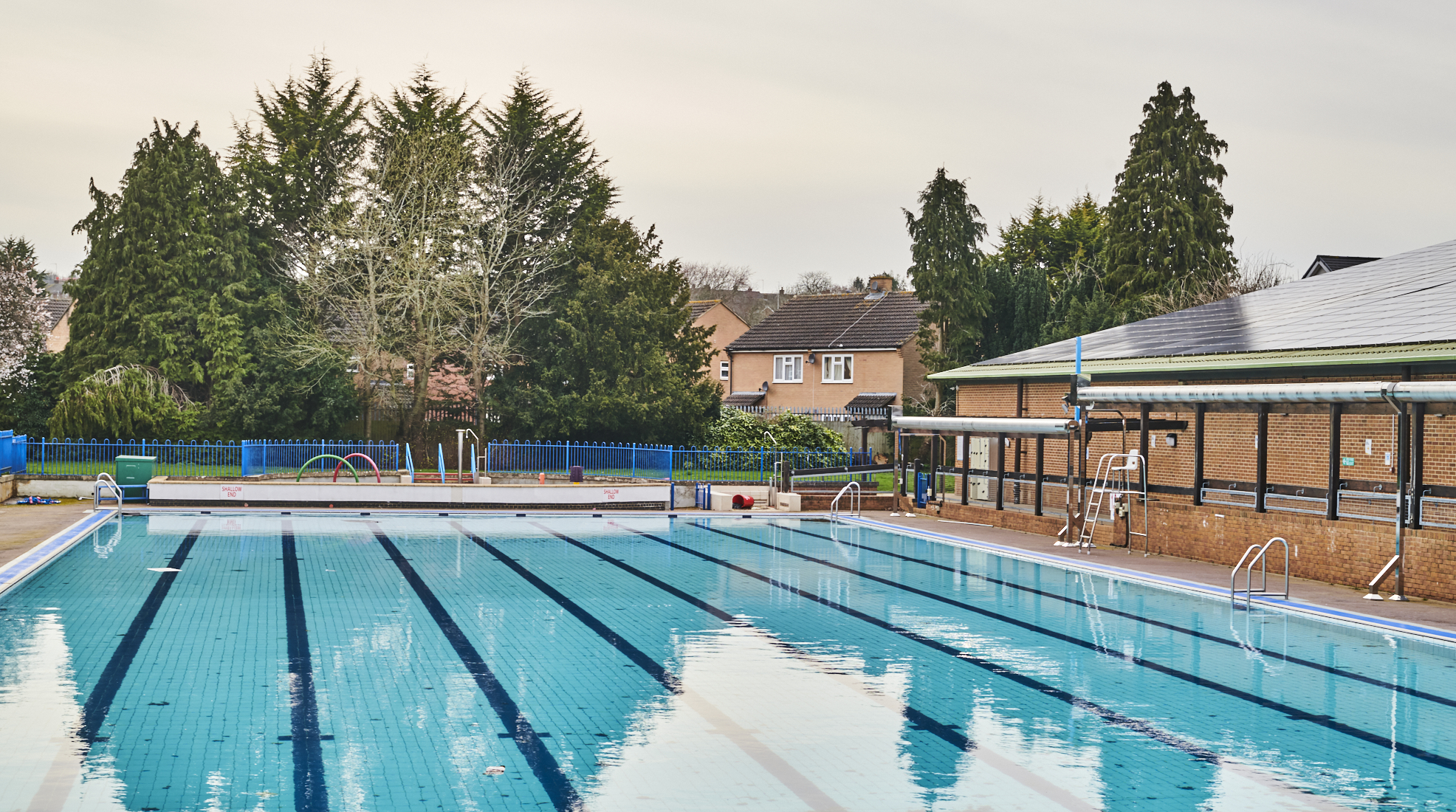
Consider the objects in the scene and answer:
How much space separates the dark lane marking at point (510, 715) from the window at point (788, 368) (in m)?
42.8

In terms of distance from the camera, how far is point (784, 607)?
48.6ft

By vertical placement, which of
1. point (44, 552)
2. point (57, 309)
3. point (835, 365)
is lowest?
point (44, 552)

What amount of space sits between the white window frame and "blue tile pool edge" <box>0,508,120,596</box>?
36171 mm

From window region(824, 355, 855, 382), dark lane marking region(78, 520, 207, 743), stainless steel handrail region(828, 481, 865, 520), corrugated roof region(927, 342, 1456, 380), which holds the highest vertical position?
window region(824, 355, 855, 382)

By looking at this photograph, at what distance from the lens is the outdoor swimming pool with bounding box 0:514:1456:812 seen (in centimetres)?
726

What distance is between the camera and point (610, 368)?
40.3 m

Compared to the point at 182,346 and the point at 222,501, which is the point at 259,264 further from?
the point at 222,501

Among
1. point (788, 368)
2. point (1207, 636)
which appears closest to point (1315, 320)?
point (1207, 636)

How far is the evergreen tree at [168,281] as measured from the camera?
3894cm

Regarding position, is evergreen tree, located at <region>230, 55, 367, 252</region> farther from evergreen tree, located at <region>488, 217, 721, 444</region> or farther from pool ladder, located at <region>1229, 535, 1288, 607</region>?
pool ladder, located at <region>1229, 535, 1288, 607</region>

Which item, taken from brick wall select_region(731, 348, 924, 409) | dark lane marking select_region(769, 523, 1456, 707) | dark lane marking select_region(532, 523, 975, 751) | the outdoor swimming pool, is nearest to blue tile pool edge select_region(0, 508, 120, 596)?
the outdoor swimming pool

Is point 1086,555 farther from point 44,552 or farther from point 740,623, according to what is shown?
point 44,552

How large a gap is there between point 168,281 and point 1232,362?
32.5 metres

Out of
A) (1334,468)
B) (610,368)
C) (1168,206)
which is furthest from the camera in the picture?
(1168,206)
